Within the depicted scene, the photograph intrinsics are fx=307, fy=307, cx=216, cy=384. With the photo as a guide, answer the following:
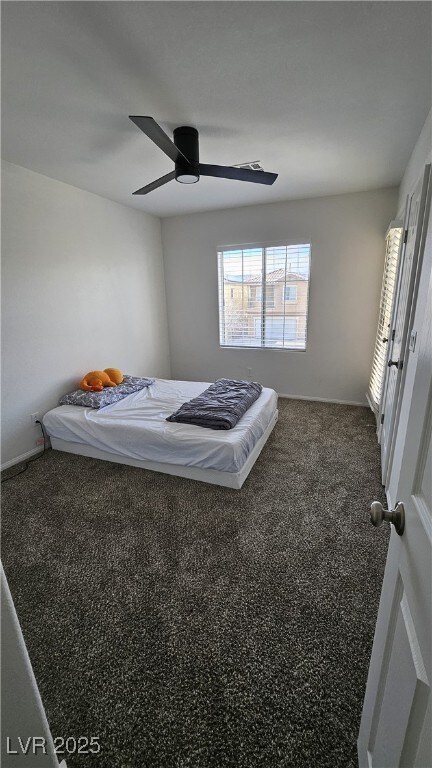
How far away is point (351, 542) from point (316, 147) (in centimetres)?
291

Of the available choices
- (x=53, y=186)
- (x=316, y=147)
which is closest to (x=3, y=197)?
Result: (x=53, y=186)

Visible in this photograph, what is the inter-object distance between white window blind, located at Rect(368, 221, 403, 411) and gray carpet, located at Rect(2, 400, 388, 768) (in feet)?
3.61

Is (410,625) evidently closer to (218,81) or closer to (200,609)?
(200,609)

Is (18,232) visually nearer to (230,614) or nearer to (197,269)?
(197,269)

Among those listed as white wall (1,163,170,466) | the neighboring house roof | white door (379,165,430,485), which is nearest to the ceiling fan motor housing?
white door (379,165,430,485)

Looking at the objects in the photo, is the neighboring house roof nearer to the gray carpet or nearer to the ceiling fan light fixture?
the ceiling fan light fixture

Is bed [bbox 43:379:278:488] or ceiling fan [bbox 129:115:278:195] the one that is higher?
ceiling fan [bbox 129:115:278:195]

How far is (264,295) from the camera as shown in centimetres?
432

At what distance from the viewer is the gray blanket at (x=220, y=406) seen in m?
2.55

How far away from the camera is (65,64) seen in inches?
60.8

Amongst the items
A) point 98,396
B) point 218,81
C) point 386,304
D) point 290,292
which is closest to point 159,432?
point 98,396

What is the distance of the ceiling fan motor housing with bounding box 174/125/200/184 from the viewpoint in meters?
2.10

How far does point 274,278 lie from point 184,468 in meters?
Answer: 2.90

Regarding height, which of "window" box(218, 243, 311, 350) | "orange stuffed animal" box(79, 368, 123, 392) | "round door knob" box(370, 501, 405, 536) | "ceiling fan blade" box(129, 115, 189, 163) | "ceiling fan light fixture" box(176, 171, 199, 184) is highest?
"ceiling fan blade" box(129, 115, 189, 163)
